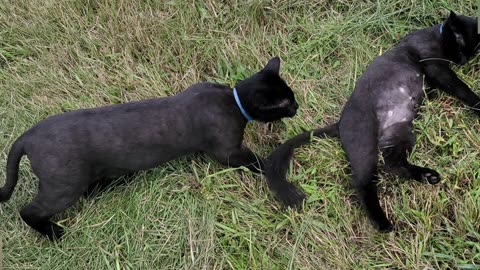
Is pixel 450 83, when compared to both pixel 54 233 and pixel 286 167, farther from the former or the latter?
pixel 54 233

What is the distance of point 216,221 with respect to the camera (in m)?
2.67

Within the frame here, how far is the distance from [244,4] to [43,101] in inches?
58.6

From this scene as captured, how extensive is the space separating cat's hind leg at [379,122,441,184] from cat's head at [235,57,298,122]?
0.53 m

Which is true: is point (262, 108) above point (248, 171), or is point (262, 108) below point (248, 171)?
above

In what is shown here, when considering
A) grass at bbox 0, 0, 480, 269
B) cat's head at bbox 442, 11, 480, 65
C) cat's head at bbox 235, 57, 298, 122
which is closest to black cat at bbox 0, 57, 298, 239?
cat's head at bbox 235, 57, 298, 122

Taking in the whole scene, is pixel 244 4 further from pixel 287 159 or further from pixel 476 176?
pixel 476 176

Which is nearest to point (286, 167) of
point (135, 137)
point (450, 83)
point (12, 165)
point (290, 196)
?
point (290, 196)

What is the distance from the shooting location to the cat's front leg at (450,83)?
9.05 ft

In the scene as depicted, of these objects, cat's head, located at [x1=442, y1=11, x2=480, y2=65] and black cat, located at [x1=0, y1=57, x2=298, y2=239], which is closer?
black cat, located at [x1=0, y1=57, x2=298, y2=239]

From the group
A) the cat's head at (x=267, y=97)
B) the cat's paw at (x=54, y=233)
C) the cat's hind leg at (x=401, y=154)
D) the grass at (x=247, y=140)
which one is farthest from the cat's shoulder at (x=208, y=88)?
the cat's paw at (x=54, y=233)

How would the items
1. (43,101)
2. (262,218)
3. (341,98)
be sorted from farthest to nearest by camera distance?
1. (43,101)
2. (341,98)
3. (262,218)

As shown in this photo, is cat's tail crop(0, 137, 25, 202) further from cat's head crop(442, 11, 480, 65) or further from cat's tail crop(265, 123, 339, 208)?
cat's head crop(442, 11, 480, 65)

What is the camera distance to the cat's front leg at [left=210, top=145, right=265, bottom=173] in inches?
109

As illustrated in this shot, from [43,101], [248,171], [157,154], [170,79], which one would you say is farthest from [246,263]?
[43,101]
